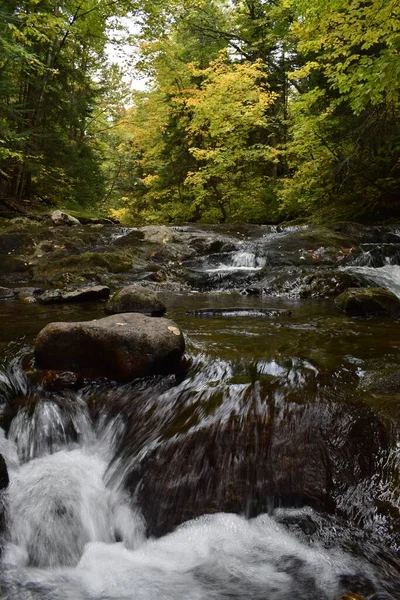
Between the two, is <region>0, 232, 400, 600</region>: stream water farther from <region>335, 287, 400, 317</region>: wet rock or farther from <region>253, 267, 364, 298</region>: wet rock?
<region>253, 267, 364, 298</region>: wet rock

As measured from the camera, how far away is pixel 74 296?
7395 millimetres

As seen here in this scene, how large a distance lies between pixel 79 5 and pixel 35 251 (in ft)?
28.2

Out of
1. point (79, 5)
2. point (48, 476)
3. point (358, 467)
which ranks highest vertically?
point (79, 5)

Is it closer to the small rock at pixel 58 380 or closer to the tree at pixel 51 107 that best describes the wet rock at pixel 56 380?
the small rock at pixel 58 380

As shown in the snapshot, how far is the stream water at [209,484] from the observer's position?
2.33m

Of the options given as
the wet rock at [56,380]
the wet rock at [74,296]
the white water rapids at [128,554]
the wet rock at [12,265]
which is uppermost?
the wet rock at [12,265]

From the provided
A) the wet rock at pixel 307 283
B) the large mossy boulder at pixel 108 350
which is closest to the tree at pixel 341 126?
the wet rock at pixel 307 283

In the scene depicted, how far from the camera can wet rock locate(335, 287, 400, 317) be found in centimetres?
619

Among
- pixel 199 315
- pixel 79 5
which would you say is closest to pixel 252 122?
pixel 79 5

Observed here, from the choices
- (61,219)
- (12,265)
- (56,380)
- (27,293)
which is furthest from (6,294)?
(61,219)

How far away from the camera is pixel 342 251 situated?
10.6 m

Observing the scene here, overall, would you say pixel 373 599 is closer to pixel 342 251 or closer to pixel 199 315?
pixel 199 315

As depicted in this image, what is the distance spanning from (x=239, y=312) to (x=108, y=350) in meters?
2.94

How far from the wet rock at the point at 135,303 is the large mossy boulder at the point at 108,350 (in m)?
2.09
